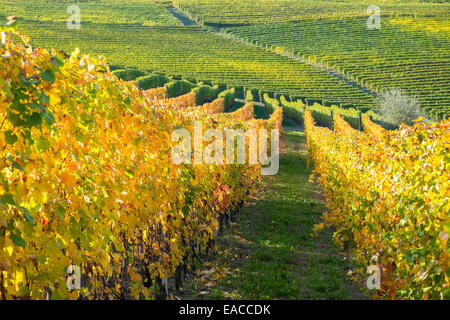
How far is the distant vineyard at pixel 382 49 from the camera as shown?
54619mm

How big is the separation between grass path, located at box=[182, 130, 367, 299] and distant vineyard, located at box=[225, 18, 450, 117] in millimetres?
38447

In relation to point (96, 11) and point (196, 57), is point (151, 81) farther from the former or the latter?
point (96, 11)

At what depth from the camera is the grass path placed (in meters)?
5.65

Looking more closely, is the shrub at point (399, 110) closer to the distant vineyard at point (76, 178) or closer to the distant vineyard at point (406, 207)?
the distant vineyard at point (406, 207)

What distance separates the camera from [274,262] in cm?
668

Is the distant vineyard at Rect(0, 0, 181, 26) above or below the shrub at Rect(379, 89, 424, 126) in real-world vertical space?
above

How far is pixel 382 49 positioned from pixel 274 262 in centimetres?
6758

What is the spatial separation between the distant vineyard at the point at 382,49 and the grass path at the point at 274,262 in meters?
38.4

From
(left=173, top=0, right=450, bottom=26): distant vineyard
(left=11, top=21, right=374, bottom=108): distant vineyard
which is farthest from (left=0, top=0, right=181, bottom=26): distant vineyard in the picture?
(left=11, top=21, right=374, bottom=108): distant vineyard

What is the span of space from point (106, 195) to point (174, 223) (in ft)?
6.74

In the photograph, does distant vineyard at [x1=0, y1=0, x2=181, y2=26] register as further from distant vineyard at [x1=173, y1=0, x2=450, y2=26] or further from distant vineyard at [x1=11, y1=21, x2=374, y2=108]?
distant vineyard at [x1=11, y1=21, x2=374, y2=108]

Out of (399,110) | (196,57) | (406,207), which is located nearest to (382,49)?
(196,57)


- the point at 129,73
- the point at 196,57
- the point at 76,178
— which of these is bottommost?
the point at 129,73

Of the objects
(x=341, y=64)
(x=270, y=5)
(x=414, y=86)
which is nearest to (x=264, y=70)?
(x=341, y=64)
